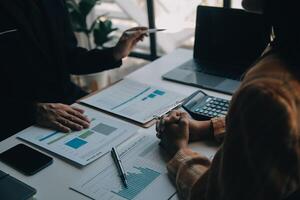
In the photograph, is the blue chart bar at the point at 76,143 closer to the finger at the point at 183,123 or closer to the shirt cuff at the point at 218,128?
the finger at the point at 183,123

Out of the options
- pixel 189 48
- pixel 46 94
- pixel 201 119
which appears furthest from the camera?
pixel 189 48

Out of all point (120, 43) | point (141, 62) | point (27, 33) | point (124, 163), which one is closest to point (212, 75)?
point (120, 43)

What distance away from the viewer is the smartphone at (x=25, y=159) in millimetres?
1115

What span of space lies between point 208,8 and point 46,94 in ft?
2.68

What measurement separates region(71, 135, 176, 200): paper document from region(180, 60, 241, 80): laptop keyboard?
0.54 metres

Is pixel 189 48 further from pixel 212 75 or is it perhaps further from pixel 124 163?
pixel 124 163

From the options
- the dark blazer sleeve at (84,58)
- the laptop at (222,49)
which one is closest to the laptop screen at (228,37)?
the laptop at (222,49)

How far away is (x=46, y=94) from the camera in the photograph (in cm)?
170

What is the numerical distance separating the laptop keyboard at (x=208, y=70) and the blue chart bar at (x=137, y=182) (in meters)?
0.65

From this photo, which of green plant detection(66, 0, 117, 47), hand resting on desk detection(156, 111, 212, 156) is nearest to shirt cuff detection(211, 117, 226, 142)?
hand resting on desk detection(156, 111, 212, 156)

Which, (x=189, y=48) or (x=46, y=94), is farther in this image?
(x=189, y=48)

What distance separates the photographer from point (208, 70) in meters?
1.62

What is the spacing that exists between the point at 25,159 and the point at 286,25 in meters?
0.85

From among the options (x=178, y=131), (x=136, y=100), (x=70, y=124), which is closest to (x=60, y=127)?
(x=70, y=124)
